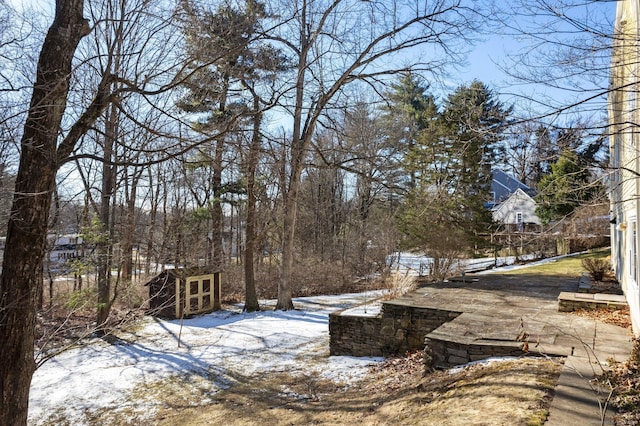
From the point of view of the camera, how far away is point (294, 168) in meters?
13.1

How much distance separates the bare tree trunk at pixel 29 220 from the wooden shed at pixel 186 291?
820cm

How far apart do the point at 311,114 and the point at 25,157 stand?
32.9 feet

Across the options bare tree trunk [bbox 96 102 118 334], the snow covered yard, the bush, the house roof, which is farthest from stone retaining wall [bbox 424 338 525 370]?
the house roof

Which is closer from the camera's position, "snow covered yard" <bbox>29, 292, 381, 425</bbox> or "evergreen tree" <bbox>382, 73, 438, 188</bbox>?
"snow covered yard" <bbox>29, 292, 381, 425</bbox>

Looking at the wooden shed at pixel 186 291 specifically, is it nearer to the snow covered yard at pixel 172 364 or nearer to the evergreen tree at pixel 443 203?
the snow covered yard at pixel 172 364

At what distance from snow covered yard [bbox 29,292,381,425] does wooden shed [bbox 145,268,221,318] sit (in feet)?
2.54

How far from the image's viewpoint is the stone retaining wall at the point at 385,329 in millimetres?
7293

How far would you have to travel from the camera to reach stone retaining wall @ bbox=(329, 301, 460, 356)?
23.9 feet

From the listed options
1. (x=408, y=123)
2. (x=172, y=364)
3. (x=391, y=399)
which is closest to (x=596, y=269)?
(x=391, y=399)

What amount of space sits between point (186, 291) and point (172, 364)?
182 inches

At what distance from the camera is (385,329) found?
25.0 ft

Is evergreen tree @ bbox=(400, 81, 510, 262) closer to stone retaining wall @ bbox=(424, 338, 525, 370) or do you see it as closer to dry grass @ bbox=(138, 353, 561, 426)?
dry grass @ bbox=(138, 353, 561, 426)

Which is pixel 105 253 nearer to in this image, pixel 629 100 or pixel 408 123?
pixel 629 100

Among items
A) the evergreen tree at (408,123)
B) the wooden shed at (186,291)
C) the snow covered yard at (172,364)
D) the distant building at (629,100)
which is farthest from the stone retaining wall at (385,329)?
the evergreen tree at (408,123)
